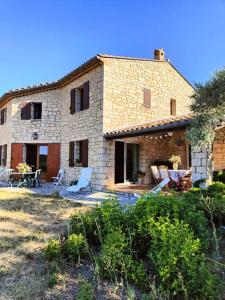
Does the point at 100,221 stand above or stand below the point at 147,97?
below

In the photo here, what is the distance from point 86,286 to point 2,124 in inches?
659

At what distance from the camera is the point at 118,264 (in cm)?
321

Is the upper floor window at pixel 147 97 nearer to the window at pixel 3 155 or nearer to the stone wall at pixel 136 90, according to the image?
the stone wall at pixel 136 90

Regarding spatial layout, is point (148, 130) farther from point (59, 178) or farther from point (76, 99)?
point (59, 178)

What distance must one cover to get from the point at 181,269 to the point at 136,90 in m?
11.3

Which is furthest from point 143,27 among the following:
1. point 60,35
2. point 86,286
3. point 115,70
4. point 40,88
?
point 86,286

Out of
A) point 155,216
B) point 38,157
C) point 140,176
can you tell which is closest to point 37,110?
point 38,157

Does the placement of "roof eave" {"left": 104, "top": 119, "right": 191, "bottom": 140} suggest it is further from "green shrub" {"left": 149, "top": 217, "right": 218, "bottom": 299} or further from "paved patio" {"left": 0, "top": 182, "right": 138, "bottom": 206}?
"green shrub" {"left": 149, "top": 217, "right": 218, "bottom": 299}

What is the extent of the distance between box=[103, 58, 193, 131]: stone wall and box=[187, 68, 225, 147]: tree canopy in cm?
503

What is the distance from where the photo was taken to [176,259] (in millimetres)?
2721

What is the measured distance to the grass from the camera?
3.04 metres

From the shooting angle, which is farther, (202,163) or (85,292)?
(202,163)

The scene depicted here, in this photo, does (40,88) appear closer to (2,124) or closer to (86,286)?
(2,124)

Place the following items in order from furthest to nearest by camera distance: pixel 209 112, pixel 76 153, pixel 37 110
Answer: pixel 37 110, pixel 76 153, pixel 209 112
